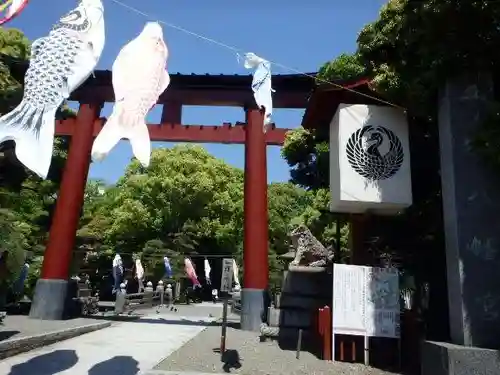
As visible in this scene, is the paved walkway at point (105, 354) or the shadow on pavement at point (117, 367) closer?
the shadow on pavement at point (117, 367)

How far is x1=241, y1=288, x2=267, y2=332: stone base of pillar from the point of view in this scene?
1332 centimetres

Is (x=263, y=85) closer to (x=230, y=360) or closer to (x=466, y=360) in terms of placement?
(x=230, y=360)

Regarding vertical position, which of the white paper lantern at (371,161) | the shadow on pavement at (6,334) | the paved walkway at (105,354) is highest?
the white paper lantern at (371,161)

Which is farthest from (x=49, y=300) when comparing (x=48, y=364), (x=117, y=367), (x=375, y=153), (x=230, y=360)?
(x=375, y=153)

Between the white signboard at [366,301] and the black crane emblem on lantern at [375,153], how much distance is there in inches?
78.3

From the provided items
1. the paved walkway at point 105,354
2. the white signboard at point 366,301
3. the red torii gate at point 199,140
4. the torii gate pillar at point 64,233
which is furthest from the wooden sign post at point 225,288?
the torii gate pillar at point 64,233

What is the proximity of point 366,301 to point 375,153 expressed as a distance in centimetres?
305

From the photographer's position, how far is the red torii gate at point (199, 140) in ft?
44.6

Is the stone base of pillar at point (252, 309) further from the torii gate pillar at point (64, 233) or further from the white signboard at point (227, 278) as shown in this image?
the torii gate pillar at point (64, 233)

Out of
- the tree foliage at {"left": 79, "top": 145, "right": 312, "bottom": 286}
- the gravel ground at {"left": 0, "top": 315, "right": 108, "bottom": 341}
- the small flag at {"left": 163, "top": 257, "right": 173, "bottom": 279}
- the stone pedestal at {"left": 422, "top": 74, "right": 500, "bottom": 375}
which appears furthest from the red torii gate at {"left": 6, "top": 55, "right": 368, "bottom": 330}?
the tree foliage at {"left": 79, "top": 145, "right": 312, "bottom": 286}

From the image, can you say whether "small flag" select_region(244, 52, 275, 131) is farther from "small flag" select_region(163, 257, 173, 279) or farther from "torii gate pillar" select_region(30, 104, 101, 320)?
"small flag" select_region(163, 257, 173, 279)

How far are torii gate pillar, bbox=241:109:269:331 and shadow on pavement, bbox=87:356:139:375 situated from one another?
5343mm

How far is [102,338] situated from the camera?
36.2 ft

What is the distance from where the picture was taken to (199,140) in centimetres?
1554
